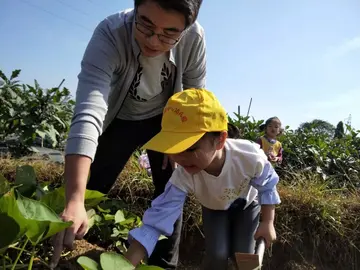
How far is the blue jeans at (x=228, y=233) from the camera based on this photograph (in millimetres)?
1791

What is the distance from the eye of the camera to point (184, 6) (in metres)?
1.34

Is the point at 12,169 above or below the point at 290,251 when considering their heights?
above

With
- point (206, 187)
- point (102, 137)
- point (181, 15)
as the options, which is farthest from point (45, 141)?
point (181, 15)

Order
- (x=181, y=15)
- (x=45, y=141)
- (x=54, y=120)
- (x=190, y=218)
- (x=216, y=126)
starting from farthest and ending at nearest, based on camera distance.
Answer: (x=45, y=141) < (x=54, y=120) < (x=190, y=218) < (x=216, y=126) < (x=181, y=15)

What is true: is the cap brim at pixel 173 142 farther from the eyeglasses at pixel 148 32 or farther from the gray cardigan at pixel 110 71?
the eyeglasses at pixel 148 32

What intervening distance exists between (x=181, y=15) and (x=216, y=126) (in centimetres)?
40

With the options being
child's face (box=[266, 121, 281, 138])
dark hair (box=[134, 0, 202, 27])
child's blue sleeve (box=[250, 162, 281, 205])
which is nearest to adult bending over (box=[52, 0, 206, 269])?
dark hair (box=[134, 0, 202, 27])

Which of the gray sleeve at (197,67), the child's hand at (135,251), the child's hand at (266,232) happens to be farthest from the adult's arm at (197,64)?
the child's hand at (135,251)

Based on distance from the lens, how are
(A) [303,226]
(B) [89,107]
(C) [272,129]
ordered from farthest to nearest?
1. (C) [272,129]
2. (A) [303,226]
3. (B) [89,107]

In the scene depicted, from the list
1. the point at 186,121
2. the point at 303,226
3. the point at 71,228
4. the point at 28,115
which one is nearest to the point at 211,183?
the point at 186,121

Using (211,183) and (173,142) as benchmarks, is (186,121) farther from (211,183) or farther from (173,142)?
(211,183)

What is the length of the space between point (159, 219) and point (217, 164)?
1.25ft

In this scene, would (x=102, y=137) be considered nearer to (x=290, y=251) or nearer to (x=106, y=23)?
(x=106, y=23)

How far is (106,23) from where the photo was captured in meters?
1.58
